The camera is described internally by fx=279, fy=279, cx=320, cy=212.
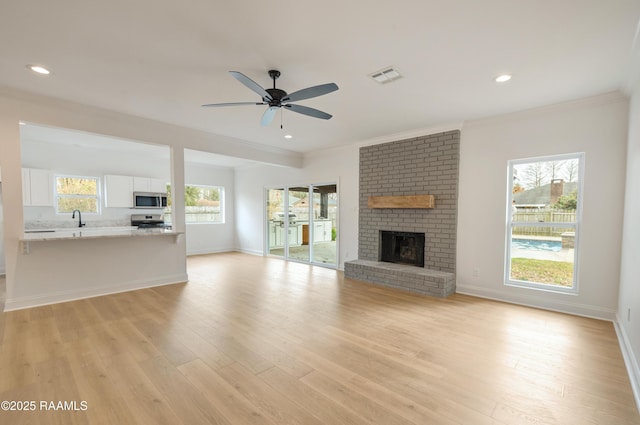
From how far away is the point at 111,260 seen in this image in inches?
168

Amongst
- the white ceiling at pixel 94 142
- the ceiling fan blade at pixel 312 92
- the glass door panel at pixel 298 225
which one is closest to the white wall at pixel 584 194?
the ceiling fan blade at pixel 312 92

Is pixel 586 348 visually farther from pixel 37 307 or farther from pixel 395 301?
pixel 37 307

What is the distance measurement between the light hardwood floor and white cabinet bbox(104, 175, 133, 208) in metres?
3.13

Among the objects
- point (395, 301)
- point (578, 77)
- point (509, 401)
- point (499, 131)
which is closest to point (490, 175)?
point (499, 131)

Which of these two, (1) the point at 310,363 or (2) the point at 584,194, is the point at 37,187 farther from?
(2) the point at 584,194

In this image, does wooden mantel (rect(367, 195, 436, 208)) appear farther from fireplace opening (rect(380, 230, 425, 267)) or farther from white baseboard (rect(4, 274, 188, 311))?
white baseboard (rect(4, 274, 188, 311))

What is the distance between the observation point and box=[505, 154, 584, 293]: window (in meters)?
3.67

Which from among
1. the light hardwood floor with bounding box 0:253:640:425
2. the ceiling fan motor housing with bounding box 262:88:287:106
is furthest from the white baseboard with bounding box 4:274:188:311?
the ceiling fan motor housing with bounding box 262:88:287:106

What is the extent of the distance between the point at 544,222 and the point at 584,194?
565mm

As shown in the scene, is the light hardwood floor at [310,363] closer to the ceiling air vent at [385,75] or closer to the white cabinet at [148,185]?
the ceiling air vent at [385,75]

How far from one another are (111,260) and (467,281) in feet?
18.2

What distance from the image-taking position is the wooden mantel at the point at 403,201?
4.63 metres

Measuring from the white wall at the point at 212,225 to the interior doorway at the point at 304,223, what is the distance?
1579 mm

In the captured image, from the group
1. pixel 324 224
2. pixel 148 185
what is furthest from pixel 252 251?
pixel 148 185
